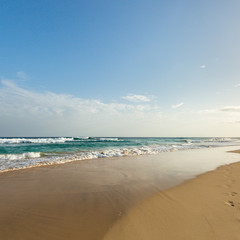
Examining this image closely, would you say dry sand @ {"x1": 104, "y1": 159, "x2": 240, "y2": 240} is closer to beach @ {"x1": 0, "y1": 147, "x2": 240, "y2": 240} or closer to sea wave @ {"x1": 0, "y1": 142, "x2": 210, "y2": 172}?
beach @ {"x1": 0, "y1": 147, "x2": 240, "y2": 240}

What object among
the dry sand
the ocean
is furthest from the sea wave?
the dry sand

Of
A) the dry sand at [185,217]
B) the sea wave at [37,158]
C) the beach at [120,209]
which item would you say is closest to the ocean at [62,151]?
the sea wave at [37,158]

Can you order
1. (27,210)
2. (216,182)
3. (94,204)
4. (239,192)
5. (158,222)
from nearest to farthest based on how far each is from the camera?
(158,222)
(27,210)
(94,204)
(239,192)
(216,182)

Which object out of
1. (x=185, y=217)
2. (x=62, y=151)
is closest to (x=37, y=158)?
(x=62, y=151)

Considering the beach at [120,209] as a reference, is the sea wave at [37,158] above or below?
above

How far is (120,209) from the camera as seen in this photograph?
11.1ft

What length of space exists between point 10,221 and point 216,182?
18.5ft

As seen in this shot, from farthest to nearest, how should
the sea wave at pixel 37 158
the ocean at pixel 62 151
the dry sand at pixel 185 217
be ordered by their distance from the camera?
the ocean at pixel 62 151, the sea wave at pixel 37 158, the dry sand at pixel 185 217

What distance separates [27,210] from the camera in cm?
339

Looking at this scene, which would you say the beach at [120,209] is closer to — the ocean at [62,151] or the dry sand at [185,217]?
the dry sand at [185,217]

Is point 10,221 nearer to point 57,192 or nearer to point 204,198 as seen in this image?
point 57,192

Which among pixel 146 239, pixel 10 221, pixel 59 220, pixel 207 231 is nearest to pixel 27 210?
pixel 10 221

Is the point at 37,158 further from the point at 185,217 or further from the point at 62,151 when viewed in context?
the point at 185,217

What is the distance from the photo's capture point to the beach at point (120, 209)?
8.48 feet
